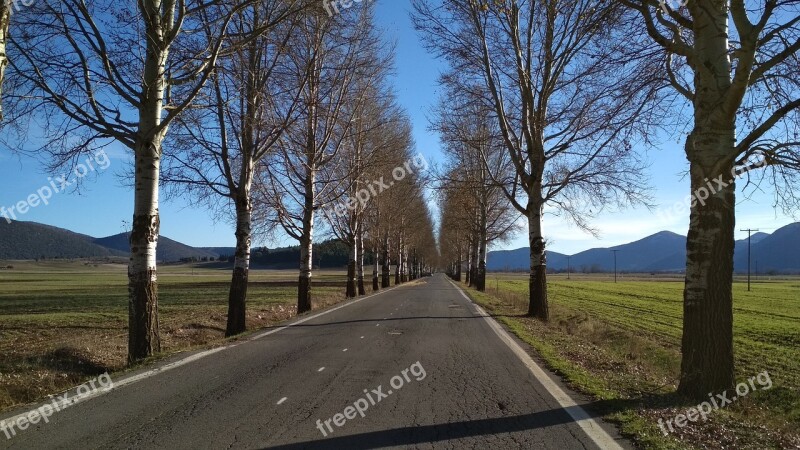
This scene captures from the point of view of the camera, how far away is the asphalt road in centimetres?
505

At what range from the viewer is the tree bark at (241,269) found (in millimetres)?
14148

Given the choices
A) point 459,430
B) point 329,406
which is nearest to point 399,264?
point 329,406

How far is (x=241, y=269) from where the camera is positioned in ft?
47.3

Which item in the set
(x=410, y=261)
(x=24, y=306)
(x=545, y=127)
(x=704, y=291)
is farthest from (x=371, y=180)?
(x=410, y=261)

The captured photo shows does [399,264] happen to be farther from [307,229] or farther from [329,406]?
[329,406]

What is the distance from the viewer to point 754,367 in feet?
45.7
